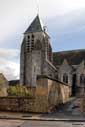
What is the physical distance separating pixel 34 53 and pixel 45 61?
3.47m

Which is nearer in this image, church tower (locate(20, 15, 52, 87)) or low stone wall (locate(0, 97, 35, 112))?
low stone wall (locate(0, 97, 35, 112))

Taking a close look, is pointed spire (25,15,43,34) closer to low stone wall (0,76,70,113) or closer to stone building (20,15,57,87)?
stone building (20,15,57,87)

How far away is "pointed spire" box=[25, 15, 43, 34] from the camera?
2267 inches

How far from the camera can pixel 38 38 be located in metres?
56.9

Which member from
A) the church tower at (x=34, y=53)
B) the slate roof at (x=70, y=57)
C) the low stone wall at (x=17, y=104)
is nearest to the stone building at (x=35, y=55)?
the church tower at (x=34, y=53)

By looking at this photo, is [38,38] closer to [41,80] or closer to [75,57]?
[75,57]

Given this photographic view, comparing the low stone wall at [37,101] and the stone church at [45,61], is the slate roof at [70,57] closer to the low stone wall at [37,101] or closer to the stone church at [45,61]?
the stone church at [45,61]

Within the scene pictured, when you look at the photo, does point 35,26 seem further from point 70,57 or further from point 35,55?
point 70,57

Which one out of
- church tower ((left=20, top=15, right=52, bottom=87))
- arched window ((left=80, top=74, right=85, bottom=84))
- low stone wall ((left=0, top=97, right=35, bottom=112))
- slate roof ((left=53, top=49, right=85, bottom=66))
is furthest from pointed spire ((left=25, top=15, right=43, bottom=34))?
low stone wall ((left=0, top=97, right=35, bottom=112))

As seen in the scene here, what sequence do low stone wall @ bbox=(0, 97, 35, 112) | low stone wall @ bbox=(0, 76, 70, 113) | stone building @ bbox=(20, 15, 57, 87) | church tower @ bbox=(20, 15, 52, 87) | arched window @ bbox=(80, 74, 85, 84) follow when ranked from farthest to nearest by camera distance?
church tower @ bbox=(20, 15, 52, 87) < stone building @ bbox=(20, 15, 57, 87) < arched window @ bbox=(80, 74, 85, 84) < low stone wall @ bbox=(0, 97, 35, 112) < low stone wall @ bbox=(0, 76, 70, 113)

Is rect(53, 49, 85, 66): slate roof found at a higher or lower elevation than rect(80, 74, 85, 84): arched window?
higher

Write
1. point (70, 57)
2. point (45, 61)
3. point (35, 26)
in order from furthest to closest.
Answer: point (35, 26), point (70, 57), point (45, 61)

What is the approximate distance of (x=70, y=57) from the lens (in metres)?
56.4

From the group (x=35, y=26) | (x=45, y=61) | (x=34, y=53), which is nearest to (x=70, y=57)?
(x=45, y=61)
